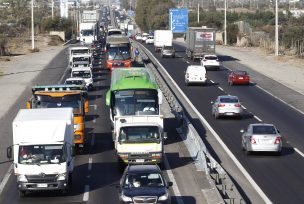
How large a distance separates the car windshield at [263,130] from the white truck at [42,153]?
10.3 meters

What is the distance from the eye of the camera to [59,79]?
67.3 m

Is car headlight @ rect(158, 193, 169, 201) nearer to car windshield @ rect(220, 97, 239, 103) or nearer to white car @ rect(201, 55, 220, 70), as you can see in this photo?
car windshield @ rect(220, 97, 239, 103)

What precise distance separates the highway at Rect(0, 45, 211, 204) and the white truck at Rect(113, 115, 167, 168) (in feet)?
2.68

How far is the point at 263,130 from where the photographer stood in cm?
3356

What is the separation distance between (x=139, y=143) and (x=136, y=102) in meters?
6.39

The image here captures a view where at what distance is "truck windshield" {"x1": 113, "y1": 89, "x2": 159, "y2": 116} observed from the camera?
34.8m

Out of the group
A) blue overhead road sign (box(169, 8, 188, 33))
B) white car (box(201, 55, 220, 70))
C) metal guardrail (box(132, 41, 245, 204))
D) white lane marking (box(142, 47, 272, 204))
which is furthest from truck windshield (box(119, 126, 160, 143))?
blue overhead road sign (box(169, 8, 188, 33))

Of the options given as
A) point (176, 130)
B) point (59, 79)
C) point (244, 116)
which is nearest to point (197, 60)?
point (59, 79)

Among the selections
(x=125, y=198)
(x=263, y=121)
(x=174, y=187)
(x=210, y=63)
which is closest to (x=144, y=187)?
(x=125, y=198)

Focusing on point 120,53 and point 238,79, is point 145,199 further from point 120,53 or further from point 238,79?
point 120,53

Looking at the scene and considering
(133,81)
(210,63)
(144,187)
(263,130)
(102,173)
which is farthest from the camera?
(210,63)

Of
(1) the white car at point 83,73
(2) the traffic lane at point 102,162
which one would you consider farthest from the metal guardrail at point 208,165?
(1) the white car at point 83,73

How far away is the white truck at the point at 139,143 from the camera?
28.8 meters

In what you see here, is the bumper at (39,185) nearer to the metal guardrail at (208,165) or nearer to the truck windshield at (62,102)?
the metal guardrail at (208,165)
